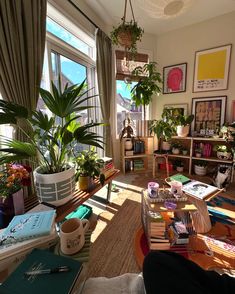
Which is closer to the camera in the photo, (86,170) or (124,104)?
(86,170)

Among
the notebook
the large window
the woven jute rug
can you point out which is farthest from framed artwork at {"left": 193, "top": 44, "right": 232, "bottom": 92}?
the notebook

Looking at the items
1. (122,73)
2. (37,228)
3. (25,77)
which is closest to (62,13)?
(25,77)

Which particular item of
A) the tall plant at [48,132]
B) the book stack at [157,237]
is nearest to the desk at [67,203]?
the tall plant at [48,132]

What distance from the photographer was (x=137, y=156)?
316 cm

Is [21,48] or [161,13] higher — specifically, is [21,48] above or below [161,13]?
below

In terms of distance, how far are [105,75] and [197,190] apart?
7.31ft

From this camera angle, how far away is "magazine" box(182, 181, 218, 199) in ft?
5.05

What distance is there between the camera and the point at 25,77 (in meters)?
1.39

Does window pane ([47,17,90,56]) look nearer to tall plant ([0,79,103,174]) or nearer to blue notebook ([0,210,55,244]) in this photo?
tall plant ([0,79,103,174])

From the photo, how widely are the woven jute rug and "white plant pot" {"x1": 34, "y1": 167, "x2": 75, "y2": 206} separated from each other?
0.59m

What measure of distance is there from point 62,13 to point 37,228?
2250mm

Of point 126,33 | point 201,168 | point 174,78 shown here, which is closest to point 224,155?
point 201,168

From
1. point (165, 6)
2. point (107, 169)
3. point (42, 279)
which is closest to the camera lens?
point (42, 279)

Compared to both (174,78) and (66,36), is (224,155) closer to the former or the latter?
(174,78)
